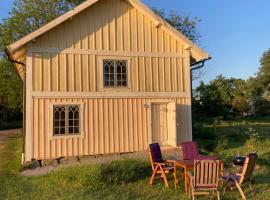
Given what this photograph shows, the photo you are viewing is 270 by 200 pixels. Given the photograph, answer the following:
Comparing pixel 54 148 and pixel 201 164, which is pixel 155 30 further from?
pixel 201 164

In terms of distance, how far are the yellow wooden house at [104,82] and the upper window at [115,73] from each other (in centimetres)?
4

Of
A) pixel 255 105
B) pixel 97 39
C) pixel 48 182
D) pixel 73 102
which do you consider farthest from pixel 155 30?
pixel 255 105

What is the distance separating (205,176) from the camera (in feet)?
25.8

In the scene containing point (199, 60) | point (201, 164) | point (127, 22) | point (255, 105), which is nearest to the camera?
point (201, 164)

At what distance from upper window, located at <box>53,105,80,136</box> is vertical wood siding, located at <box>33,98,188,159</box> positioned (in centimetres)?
23

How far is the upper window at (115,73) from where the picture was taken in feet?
47.2

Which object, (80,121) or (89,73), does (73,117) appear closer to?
(80,121)

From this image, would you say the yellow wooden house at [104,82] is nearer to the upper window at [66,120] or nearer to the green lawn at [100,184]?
the upper window at [66,120]

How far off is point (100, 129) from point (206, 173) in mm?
6906

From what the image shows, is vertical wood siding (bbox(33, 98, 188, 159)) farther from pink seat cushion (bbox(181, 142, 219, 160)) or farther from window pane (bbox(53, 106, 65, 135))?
pink seat cushion (bbox(181, 142, 219, 160))

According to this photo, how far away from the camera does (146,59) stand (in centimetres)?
1492

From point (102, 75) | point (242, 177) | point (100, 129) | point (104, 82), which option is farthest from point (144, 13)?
point (242, 177)

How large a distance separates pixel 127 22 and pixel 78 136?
5.20 metres

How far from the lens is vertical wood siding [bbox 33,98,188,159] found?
13.2 meters
